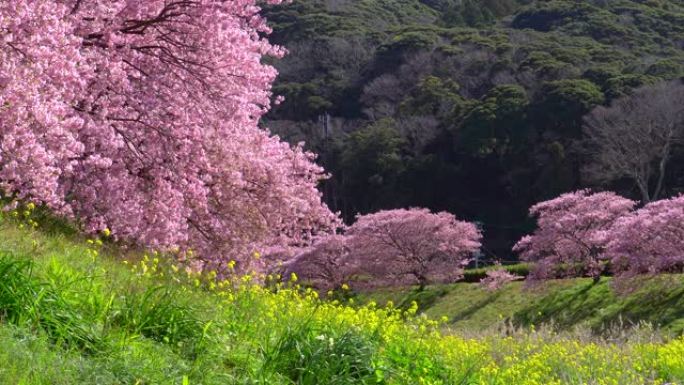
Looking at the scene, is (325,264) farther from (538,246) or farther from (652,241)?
(652,241)

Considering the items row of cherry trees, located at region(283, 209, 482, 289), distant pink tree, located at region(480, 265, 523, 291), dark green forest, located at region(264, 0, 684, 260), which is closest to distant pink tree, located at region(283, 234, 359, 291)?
row of cherry trees, located at region(283, 209, 482, 289)

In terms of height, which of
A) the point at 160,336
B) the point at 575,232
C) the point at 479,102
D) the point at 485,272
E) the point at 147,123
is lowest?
the point at 485,272

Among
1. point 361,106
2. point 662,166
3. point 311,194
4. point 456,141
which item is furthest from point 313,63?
point 311,194

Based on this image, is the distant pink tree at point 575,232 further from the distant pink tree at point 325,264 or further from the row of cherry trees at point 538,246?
the distant pink tree at point 325,264

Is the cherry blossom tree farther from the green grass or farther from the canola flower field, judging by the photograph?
the green grass

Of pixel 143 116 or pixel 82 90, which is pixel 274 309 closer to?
pixel 82 90

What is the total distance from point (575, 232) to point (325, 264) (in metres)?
13.0

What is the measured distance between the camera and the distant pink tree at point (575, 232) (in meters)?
33.0

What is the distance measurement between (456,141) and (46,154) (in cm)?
5286

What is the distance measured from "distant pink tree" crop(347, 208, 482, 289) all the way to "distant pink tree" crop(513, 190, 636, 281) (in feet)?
16.5

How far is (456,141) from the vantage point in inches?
2405

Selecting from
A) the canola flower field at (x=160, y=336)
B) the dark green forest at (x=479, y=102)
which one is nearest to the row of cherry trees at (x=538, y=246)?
the dark green forest at (x=479, y=102)

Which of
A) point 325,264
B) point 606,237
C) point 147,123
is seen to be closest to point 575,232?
point 606,237

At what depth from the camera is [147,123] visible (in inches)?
506
